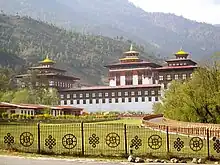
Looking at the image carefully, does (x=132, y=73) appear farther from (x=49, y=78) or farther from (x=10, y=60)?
(x=10, y=60)

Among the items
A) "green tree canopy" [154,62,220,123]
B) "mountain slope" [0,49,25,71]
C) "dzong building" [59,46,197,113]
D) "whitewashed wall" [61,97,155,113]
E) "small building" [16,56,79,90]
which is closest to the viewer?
"green tree canopy" [154,62,220,123]

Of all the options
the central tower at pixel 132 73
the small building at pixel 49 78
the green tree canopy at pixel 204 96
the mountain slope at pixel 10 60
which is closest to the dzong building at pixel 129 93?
the central tower at pixel 132 73

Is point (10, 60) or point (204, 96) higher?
point (10, 60)

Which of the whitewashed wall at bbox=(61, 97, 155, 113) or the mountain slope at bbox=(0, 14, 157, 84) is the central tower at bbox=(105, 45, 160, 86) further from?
the mountain slope at bbox=(0, 14, 157, 84)

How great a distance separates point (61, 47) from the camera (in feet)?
579

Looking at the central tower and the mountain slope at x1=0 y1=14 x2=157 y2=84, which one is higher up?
the mountain slope at x1=0 y1=14 x2=157 y2=84

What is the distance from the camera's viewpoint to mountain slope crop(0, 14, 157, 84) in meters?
156

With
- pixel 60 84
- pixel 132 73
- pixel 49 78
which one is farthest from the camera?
pixel 60 84

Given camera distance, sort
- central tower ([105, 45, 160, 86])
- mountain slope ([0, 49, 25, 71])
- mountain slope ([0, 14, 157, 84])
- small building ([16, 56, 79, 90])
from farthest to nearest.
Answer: mountain slope ([0, 14, 157, 84]) < mountain slope ([0, 49, 25, 71]) < central tower ([105, 45, 160, 86]) < small building ([16, 56, 79, 90])

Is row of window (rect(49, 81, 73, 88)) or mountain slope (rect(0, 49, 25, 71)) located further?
mountain slope (rect(0, 49, 25, 71))

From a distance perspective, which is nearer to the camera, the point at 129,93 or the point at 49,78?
the point at 129,93

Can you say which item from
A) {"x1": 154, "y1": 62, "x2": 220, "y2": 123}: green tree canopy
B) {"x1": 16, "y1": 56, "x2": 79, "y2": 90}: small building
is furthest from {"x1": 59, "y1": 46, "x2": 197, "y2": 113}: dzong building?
{"x1": 154, "y1": 62, "x2": 220, "y2": 123}: green tree canopy

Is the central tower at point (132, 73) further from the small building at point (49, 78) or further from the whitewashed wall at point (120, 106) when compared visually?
the small building at point (49, 78)

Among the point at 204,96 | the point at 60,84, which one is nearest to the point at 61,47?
the point at 60,84
